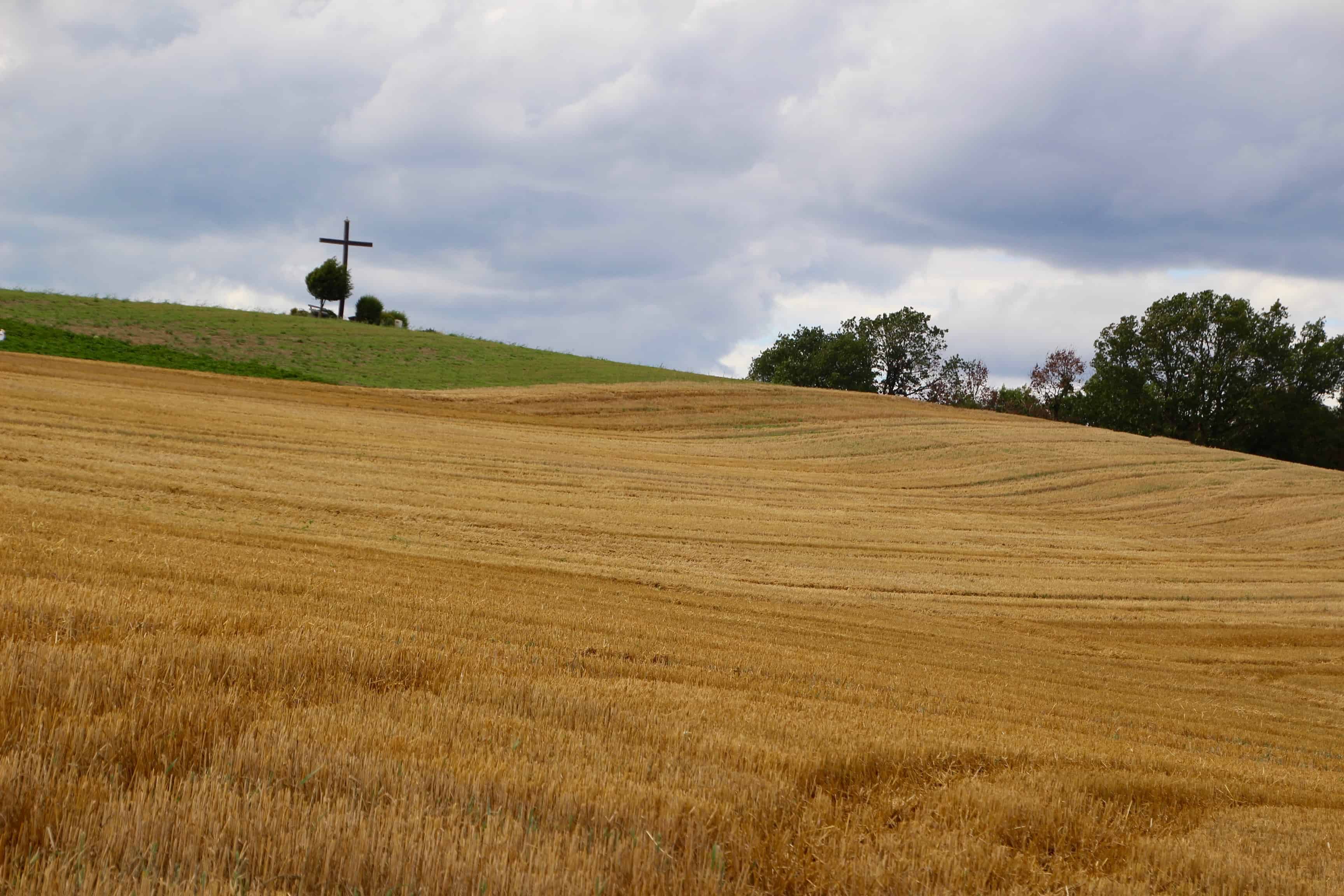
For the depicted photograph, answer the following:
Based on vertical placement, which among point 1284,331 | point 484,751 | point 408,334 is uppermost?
point 1284,331

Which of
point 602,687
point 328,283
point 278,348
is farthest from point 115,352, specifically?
point 602,687

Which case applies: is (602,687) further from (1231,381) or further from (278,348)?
(1231,381)

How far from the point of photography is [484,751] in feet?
13.9

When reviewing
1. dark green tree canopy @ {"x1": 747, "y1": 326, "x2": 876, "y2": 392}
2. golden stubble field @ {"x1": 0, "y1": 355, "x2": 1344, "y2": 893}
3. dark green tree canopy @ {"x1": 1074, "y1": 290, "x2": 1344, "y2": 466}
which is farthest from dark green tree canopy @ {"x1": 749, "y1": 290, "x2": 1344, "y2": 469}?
golden stubble field @ {"x1": 0, "y1": 355, "x2": 1344, "y2": 893}

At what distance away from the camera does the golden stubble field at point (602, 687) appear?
3.45 m

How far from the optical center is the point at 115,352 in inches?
1646

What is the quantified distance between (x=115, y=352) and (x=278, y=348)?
7.69 metres

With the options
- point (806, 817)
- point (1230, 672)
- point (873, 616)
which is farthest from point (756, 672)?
point (1230, 672)

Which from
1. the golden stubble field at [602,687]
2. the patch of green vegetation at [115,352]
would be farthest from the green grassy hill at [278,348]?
the golden stubble field at [602,687]

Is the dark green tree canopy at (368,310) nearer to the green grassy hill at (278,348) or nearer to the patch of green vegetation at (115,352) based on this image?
the green grassy hill at (278,348)

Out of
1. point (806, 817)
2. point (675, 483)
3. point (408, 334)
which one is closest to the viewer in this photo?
point (806, 817)

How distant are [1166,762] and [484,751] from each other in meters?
4.40

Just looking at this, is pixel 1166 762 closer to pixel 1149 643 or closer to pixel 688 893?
pixel 688 893

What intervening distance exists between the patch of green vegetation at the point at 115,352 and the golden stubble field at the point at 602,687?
17262 mm
